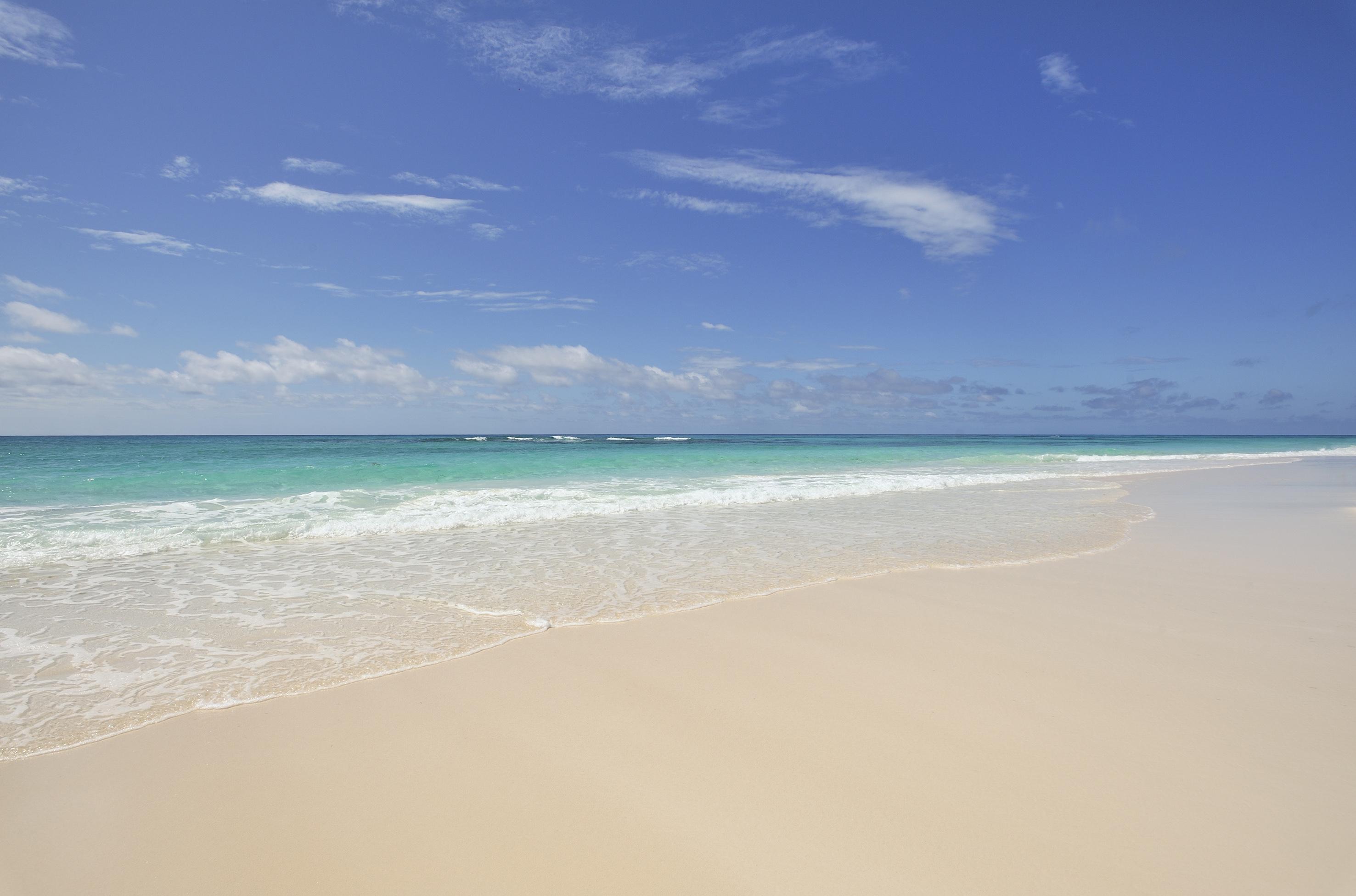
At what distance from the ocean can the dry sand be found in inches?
27.2

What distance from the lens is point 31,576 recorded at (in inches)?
256

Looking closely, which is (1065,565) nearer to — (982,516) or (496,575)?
(982,516)


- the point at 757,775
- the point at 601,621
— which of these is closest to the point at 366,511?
the point at 601,621

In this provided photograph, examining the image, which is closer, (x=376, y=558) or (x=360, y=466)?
(x=376, y=558)

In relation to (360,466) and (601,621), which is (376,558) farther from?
(360,466)

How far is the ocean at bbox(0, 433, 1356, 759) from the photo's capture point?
4.06 metres

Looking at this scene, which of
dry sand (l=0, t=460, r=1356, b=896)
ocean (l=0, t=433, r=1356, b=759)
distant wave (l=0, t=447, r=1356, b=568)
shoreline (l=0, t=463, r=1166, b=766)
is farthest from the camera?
distant wave (l=0, t=447, r=1356, b=568)

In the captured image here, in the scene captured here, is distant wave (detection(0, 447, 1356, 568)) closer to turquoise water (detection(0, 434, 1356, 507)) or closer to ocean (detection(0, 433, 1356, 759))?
ocean (detection(0, 433, 1356, 759))

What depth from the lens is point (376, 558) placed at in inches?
293

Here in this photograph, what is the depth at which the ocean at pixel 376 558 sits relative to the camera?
4059 millimetres

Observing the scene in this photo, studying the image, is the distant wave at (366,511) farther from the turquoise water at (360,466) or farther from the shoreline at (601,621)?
the shoreline at (601,621)

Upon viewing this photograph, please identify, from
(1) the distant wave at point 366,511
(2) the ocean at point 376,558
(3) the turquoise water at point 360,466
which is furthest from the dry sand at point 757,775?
(3) the turquoise water at point 360,466

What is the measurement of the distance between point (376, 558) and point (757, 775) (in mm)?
6120

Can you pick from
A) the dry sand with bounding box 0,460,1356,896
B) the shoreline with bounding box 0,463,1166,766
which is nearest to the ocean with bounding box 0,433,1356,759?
the shoreline with bounding box 0,463,1166,766
